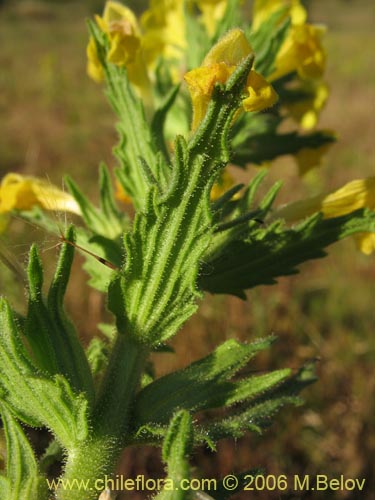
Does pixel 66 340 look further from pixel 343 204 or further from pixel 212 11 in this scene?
pixel 212 11

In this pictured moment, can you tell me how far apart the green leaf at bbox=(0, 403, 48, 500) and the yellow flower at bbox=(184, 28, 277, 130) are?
2.74 feet

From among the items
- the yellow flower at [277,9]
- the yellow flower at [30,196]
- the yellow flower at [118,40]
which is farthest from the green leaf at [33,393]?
the yellow flower at [277,9]

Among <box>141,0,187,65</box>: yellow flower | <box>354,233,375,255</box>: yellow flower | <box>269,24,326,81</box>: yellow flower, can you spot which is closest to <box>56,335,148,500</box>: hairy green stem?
<box>354,233,375,255</box>: yellow flower

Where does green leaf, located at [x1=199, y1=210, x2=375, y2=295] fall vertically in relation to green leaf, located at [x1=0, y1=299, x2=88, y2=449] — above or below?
above

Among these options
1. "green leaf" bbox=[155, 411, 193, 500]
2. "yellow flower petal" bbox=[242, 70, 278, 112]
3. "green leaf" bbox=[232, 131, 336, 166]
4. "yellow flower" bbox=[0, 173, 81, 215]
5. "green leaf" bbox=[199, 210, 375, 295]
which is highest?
"green leaf" bbox=[232, 131, 336, 166]

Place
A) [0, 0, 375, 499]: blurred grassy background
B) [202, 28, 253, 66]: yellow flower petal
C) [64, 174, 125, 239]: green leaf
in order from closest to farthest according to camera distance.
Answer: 1. [202, 28, 253, 66]: yellow flower petal
2. [64, 174, 125, 239]: green leaf
3. [0, 0, 375, 499]: blurred grassy background

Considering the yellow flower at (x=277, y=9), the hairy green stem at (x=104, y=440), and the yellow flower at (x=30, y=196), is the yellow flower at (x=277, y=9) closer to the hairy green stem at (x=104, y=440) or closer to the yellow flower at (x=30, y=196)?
the yellow flower at (x=30, y=196)

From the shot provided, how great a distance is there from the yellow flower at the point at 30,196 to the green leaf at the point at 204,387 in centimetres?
81

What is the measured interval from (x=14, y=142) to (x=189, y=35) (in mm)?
7990

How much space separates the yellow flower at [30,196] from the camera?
73.0 inches

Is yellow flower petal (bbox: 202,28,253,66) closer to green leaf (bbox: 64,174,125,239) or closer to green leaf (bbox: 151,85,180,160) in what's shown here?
green leaf (bbox: 151,85,180,160)

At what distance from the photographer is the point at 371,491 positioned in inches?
116

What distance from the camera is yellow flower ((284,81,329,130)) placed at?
7.16ft

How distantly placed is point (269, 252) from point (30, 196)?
0.95 meters
